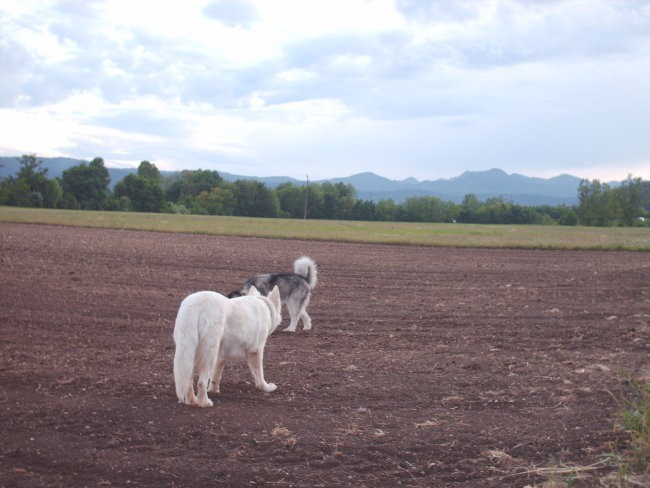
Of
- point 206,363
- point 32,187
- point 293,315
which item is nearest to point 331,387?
point 206,363

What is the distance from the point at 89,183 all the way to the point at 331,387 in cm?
12150

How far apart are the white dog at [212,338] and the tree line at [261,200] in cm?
10620

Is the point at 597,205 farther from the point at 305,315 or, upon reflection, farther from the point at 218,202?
the point at 305,315

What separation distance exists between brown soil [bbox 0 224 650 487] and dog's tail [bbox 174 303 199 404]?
1.37 ft

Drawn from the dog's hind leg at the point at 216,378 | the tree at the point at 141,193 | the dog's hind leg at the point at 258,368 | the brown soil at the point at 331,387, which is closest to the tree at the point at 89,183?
the tree at the point at 141,193

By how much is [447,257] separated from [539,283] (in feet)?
30.2

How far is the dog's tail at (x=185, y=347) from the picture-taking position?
22.3ft

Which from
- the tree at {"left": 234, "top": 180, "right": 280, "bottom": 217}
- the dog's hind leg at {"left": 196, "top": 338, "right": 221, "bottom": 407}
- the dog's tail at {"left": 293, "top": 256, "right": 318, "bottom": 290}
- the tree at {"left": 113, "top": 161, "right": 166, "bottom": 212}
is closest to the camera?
the dog's hind leg at {"left": 196, "top": 338, "right": 221, "bottom": 407}

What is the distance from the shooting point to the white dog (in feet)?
22.5

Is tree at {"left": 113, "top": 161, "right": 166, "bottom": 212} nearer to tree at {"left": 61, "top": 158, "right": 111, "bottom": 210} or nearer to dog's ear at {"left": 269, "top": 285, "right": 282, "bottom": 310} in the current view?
tree at {"left": 61, "top": 158, "right": 111, "bottom": 210}

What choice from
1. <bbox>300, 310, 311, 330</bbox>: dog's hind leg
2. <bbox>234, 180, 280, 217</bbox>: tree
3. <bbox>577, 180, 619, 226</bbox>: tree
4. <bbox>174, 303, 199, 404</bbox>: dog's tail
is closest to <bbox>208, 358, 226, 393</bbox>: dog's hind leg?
<bbox>174, 303, 199, 404</bbox>: dog's tail

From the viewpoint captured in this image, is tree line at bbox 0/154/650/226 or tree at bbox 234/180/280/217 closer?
tree line at bbox 0/154/650/226

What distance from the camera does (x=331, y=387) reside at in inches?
325

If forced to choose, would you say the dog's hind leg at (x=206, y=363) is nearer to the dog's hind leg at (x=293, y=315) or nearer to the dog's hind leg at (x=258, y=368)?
the dog's hind leg at (x=258, y=368)
